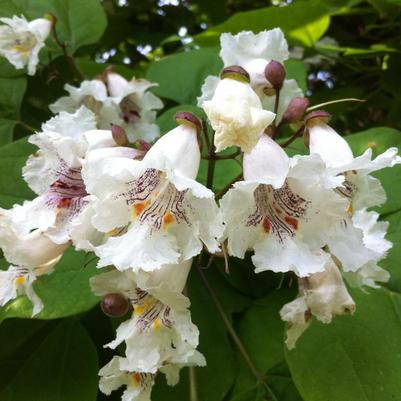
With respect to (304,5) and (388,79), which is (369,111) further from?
(304,5)

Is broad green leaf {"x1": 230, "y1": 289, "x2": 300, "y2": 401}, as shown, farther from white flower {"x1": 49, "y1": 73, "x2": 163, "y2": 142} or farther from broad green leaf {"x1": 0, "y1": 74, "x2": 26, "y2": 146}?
broad green leaf {"x1": 0, "y1": 74, "x2": 26, "y2": 146}

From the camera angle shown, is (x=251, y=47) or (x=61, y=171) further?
(x=251, y=47)

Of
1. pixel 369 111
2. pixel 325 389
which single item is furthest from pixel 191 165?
pixel 369 111

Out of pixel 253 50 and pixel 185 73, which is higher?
pixel 253 50

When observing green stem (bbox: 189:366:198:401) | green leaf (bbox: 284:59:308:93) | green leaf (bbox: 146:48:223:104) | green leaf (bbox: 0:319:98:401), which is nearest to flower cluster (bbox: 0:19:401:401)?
green stem (bbox: 189:366:198:401)

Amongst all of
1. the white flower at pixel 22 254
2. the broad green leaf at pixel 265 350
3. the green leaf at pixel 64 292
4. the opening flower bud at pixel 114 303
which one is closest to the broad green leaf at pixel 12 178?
the green leaf at pixel 64 292

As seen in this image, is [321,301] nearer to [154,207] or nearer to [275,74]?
[154,207]

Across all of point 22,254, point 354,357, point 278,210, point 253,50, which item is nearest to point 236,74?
point 278,210
